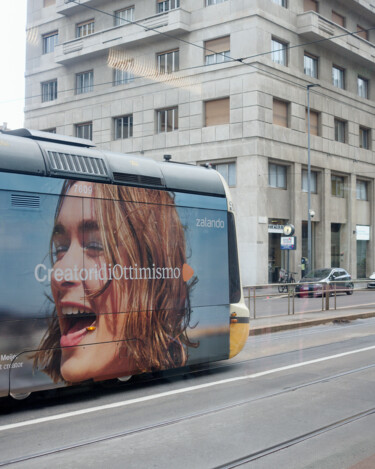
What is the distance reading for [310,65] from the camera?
121 feet

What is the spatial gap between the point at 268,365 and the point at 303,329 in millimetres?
5462

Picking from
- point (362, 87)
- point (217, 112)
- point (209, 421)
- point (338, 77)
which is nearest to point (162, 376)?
point (209, 421)

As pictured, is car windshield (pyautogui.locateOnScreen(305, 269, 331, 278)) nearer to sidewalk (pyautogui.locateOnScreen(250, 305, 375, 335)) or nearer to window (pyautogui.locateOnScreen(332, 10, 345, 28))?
sidewalk (pyautogui.locateOnScreen(250, 305, 375, 335))

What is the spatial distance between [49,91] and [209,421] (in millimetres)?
37327

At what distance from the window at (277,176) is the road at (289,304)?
1396 centimetres

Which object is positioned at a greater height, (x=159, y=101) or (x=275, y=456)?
(x=159, y=101)

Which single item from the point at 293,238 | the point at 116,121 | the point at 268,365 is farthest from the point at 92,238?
the point at 116,121

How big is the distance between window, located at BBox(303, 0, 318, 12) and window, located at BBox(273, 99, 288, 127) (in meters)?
6.43

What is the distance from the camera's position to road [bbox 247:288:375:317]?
16188mm

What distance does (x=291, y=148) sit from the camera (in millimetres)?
34938

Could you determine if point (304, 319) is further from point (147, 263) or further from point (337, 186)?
point (337, 186)

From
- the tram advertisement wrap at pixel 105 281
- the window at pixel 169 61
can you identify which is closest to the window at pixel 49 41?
the window at pixel 169 61

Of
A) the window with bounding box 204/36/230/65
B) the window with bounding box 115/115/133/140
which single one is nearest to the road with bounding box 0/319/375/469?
the window with bounding box 204/36/230/65

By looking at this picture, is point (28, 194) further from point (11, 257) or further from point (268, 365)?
point (268, 365)
